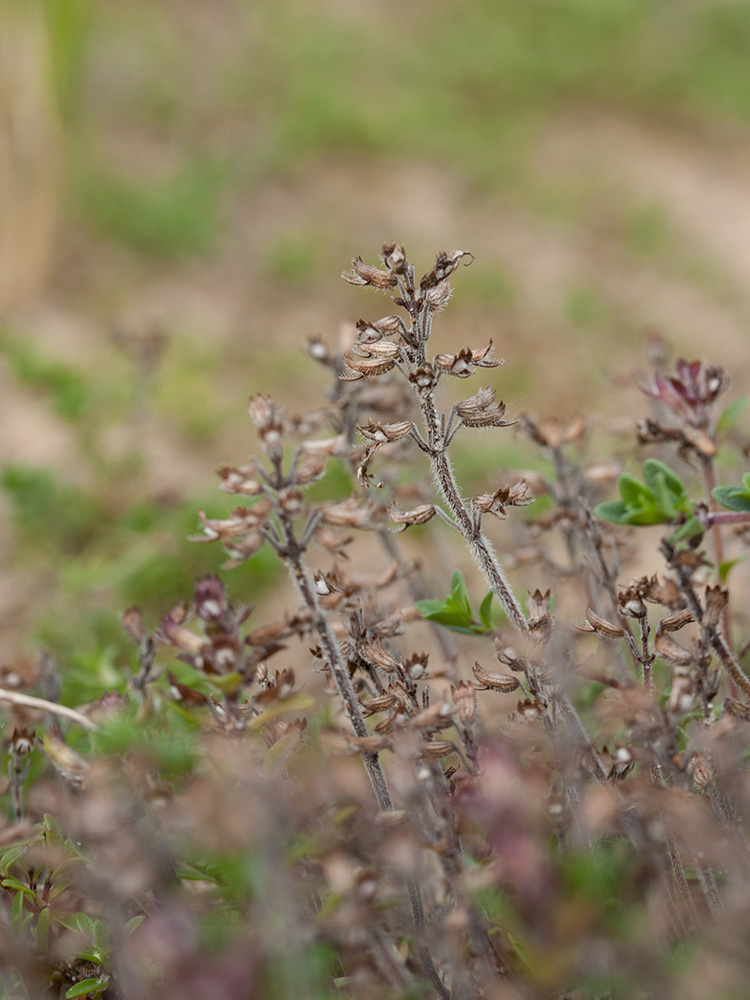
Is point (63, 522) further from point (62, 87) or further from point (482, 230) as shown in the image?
point (482, 230)

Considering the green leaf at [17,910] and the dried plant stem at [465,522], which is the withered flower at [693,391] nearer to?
the dried plant stem at [465,522]

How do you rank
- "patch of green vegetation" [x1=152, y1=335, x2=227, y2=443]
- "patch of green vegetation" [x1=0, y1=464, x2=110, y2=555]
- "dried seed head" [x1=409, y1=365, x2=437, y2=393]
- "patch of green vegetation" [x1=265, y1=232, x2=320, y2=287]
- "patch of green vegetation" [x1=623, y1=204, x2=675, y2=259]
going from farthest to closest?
"patch of green vegetation" [x1=623, y1=204, x2=675, y2=259]
"patch of green vegetation" [x1=265, y1=232, x2=320, y2=287]
"patch of green vegetation" [x1=152, y1=335, x2=227, y2=443]
"patch of green vegetation" [x1=0, y1=464, x2=110, y2=555]
"dried seed head" [x1=409, y1=365, x2=437, y2=393]

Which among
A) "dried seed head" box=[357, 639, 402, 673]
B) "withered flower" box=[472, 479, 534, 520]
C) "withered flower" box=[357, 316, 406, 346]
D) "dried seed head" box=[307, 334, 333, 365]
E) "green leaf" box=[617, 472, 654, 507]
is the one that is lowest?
"dried seed head" box=[357, 639, 402, 673]

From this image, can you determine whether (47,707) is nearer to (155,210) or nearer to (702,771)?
(702,771)

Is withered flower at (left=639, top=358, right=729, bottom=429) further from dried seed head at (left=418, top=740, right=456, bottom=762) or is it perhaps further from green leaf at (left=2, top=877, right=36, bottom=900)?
green leaf at (left=2, top=877, right=36, bottom=900)

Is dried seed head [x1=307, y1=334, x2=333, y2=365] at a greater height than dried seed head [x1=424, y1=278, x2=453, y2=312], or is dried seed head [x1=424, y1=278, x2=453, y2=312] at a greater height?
dried seed head [x1=307, y1=334, x2=333, y2=365]

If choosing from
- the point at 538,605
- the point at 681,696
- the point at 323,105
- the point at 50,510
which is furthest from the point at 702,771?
the point at 323,105

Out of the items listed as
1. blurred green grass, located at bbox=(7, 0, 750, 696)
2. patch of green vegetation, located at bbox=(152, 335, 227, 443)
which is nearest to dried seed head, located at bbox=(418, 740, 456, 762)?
patch of green vegetation, located at bbox=(152, 335, 227, 443)
